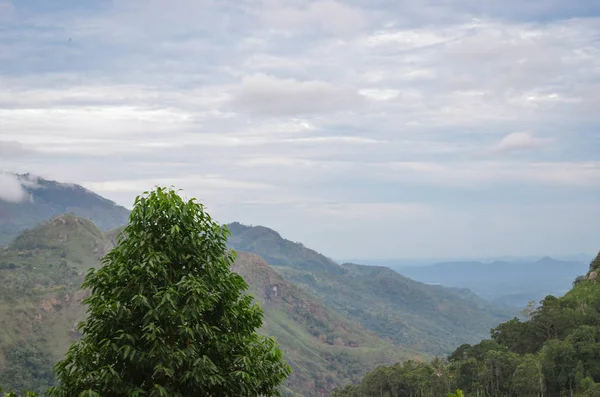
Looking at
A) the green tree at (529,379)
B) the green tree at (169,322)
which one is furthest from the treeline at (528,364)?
the green tree at (169,322)

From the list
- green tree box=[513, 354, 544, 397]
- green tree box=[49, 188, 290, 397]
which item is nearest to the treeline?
green tree box=[513, 354, 544, 397]

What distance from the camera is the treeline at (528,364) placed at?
72375mm

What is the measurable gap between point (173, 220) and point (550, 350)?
7124 cm

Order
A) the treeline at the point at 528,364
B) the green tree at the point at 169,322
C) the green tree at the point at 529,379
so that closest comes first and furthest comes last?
the green tree at the point at 169,322, the green tree at the point at 529,379, the treeline at the point at 528,364

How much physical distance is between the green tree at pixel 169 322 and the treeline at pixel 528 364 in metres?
52.6

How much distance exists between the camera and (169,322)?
12.3m

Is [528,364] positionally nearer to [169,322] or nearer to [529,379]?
[529,379]

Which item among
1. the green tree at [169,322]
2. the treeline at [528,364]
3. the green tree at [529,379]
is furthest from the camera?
the treeline at [528,364]

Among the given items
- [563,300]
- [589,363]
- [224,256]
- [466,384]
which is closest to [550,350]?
[589,363]

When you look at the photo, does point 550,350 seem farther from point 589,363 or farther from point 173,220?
point 173,220

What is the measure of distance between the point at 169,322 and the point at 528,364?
70.6 meters

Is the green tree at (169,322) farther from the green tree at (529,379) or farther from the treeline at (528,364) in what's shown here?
the green tree at (529,379)

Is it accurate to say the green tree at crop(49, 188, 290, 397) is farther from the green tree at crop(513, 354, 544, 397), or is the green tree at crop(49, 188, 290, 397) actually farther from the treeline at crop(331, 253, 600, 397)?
the green tree at crop(513, 354, 544, 397)

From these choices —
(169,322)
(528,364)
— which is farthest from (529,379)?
(169,322)
